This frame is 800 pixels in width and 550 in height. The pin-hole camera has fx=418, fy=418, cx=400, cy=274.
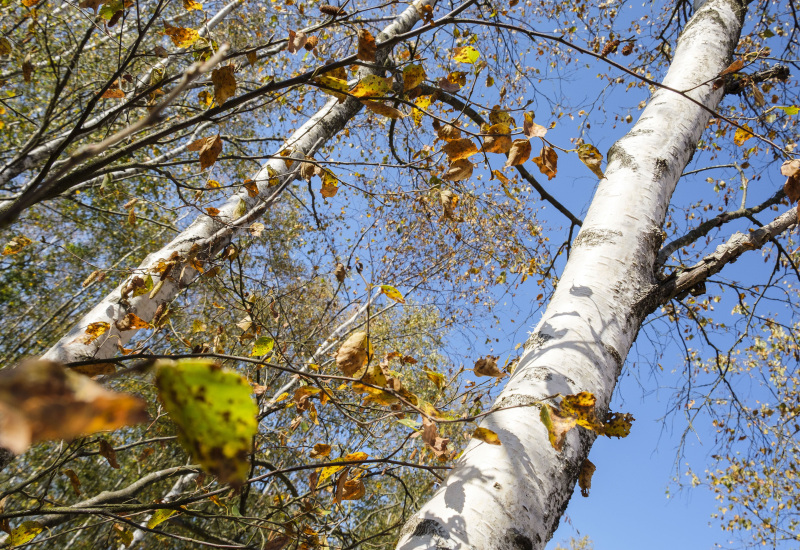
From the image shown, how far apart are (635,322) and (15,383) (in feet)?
4.89

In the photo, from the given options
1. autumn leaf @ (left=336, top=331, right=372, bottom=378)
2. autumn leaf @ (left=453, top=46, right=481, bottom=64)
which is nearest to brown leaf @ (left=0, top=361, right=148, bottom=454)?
autumn leaf @ (left=336, top=331, right=372, bottom=378)

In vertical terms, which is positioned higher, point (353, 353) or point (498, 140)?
point (498, 140)

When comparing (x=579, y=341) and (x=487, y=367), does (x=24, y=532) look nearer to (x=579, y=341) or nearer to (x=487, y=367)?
(x=487, y=367)

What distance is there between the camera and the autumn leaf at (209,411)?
0.31 metres

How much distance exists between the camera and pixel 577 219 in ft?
8.70

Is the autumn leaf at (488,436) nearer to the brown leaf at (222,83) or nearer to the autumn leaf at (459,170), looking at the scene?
the autumn leaf at (459,170)

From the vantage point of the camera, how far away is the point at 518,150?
111cm

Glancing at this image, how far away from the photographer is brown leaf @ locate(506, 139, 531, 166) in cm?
110

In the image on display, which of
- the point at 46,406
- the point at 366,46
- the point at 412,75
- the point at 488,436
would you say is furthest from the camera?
the point at 412,75

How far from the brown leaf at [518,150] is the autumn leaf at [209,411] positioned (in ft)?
3.17

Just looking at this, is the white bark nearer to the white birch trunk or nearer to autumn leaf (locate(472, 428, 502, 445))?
autumn leaf (locate(472, 428, 502, 445))

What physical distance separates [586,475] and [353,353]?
70 centimetres

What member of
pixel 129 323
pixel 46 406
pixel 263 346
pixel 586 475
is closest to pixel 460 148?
pixel 263 346

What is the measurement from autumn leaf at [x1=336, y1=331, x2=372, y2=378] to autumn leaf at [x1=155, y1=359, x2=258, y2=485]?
622 mm
